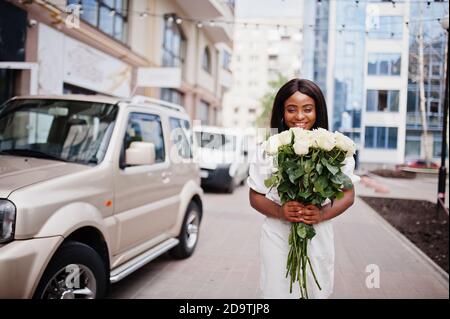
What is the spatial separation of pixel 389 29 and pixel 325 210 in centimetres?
152

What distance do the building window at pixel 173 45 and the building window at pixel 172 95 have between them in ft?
3.63

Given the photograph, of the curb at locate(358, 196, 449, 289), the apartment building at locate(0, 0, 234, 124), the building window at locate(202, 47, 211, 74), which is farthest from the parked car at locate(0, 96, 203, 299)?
the building window at locate(202, 47, 211, 74)

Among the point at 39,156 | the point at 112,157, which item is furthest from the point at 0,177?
the point at 112,157

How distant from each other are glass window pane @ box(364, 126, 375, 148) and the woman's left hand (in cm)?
101

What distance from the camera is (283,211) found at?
192 centimetres

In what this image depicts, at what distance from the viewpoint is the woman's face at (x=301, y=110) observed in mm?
2008

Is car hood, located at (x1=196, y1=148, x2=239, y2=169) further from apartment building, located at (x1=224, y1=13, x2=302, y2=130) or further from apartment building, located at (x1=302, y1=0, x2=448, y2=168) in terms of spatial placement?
apartment building, located at (x1=302, y1=0, x2=448, y2=168)

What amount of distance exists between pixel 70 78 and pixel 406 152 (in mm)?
7565

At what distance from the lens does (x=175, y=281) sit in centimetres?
437

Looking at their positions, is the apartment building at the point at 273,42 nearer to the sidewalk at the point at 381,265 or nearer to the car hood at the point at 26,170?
the sidewalk at the point at 381,265

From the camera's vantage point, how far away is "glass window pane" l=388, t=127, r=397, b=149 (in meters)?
2.67

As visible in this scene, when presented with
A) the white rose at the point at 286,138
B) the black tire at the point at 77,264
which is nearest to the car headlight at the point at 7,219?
the black tire at the point at 77,264

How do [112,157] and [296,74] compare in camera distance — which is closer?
[296,74]
